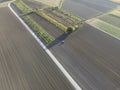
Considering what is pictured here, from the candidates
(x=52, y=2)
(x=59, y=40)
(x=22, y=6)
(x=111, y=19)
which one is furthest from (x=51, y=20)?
(x=22, y=6)

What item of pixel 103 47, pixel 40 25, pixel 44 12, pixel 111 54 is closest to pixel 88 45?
pixel 103 47

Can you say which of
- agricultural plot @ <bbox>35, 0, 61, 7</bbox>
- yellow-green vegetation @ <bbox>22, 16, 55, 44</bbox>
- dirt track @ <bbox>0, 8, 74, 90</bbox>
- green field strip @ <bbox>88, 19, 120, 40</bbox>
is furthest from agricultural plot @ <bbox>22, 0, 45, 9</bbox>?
green field strip @ <bbox>88, 19, 120, 40</bbox>

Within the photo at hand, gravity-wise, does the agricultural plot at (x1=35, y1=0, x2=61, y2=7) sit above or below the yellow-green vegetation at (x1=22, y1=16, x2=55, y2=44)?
below

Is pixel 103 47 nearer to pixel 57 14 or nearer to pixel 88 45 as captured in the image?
pixel 88 45

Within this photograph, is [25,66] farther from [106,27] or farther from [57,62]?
[106,27]

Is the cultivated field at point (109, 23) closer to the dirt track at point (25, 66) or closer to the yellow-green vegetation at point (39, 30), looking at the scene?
the yellow-green vegetation at point (39, 30)

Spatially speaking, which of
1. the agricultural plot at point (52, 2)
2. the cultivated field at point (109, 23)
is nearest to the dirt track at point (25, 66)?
the cultivated field at point (109, 23)

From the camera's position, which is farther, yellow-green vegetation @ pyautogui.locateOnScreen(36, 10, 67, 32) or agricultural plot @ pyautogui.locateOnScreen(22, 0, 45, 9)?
agricultural plot @ pyautogui.locateOnScreen(22, 0, 45, 9)

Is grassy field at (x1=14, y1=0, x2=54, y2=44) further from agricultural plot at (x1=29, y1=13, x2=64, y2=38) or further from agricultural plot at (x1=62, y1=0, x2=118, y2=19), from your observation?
agricultural plot at (x1=62, y1=0, x2=118, y2=19)
